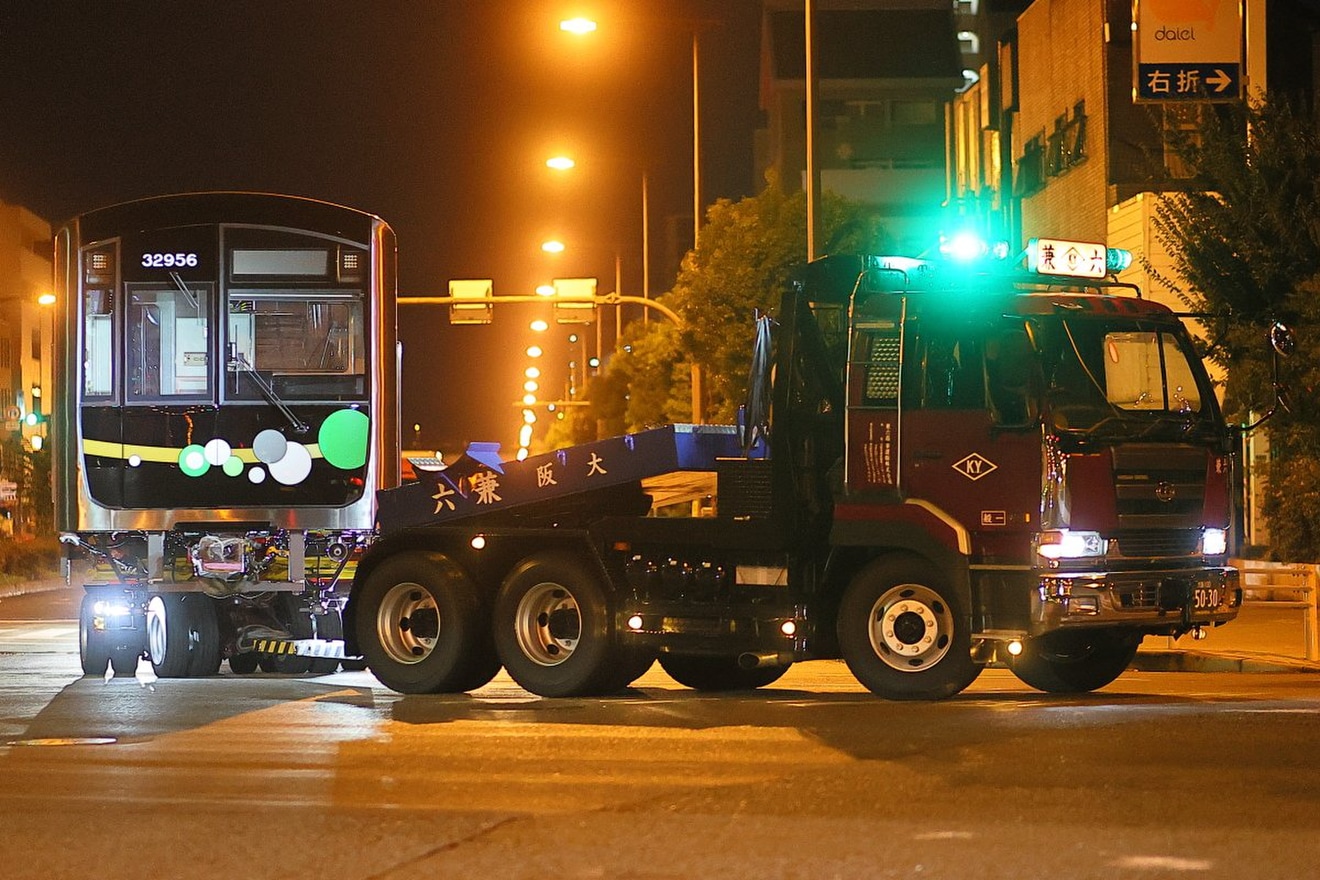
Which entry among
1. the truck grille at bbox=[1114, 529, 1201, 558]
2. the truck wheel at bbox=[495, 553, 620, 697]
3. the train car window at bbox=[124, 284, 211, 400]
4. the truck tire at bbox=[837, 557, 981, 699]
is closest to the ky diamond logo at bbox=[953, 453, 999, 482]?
the truck tire at bbox=[837, 557, 981, 699]

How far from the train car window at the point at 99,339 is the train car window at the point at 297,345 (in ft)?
3.25

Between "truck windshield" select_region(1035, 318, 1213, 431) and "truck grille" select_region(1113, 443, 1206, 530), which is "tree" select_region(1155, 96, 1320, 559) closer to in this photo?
"truck windshield" select_region(1035, 318, 1213, 431)

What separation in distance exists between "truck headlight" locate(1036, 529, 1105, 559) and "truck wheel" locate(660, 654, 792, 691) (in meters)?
3.44

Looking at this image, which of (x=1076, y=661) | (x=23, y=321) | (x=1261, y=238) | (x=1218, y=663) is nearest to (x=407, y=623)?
(x=1076, y=661)

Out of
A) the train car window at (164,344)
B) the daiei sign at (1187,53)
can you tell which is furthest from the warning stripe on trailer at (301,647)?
the daiei sign at (1187,53)

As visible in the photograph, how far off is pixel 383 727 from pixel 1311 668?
29.2ft

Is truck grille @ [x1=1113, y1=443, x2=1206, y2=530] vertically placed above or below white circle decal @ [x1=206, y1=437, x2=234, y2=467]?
below

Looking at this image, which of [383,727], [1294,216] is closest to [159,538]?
[383,727]

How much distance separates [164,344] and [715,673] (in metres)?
5.45

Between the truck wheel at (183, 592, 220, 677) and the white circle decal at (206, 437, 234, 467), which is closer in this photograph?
the white circle decal at (206, 437, 234, 467)

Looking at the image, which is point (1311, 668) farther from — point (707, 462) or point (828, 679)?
point (707, 462)

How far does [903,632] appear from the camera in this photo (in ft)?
46.3

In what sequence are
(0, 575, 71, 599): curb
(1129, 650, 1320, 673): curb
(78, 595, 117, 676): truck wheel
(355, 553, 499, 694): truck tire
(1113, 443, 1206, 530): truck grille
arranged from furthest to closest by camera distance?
(0, 575, 71, 599): curb → (1129, 650, 1320, 673): curb → (78, 595, 117, 676): truck wheel → (355, 553, 499, 694): truck tire → (1113, 443, 1206, 530): truck grille

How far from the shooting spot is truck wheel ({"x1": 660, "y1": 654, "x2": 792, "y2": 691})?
16.4m
